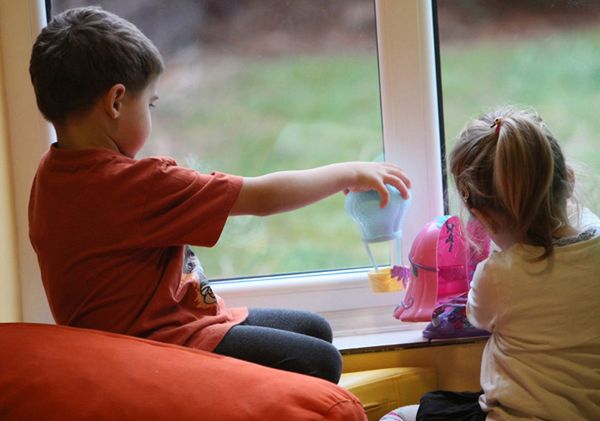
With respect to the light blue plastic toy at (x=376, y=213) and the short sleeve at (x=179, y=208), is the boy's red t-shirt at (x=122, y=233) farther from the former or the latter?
the light blue plastic toy at (x=376, y=213)

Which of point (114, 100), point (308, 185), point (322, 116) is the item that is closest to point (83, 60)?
point (114, 100)

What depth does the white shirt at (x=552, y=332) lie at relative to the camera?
4.00 feet

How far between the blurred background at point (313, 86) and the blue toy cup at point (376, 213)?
0.25 m

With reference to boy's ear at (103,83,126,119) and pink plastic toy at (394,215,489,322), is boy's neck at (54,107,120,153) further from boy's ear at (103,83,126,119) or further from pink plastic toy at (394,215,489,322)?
pink plastic toy at (394,215,489,322)

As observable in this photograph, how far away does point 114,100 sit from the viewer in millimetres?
1288

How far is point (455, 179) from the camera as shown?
1.35 metres

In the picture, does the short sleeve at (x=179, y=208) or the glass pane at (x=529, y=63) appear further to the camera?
the glass pane at (x=529, y=63)

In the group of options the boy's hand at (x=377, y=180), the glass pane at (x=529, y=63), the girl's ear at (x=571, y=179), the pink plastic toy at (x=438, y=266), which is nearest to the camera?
the girl's ear at (x=571, y=179)

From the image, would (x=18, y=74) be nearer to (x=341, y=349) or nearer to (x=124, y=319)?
(x=124, y=319)

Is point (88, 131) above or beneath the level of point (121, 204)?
above

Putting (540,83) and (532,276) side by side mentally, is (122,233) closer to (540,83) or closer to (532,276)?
(532,276)

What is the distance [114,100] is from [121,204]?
0.58 ft

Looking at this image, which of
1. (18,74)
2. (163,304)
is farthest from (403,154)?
(18,74)

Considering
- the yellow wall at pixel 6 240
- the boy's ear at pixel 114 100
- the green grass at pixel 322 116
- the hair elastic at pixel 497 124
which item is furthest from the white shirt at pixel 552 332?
the yellow wall at pixel 6 240
